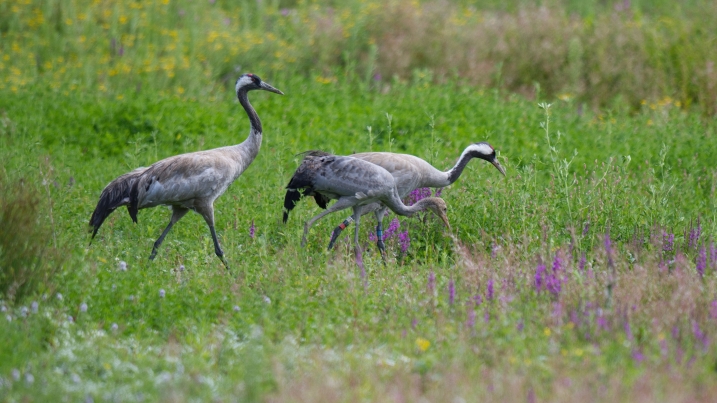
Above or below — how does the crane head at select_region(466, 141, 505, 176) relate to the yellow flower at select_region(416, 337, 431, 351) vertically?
above

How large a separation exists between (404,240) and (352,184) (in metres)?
0.65

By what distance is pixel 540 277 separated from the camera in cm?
566

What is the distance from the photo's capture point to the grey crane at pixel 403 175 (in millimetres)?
7770

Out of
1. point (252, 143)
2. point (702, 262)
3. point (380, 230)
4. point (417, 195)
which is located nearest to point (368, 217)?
point (417, 195)

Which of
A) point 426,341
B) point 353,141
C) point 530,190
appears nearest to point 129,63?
point 353,141

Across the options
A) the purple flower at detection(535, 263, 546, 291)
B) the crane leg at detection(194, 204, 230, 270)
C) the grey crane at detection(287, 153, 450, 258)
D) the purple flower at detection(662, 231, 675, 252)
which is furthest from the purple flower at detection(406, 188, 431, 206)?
the purple flower at detection(535, 263, 546, 291)

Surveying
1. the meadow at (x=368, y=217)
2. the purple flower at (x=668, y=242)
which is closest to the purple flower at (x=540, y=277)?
the meadow at (x=368, y=217)

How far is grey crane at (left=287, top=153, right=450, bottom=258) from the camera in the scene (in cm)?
746

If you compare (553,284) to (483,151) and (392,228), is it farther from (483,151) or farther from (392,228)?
(483,151)

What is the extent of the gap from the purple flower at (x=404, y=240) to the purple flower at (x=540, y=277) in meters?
1.91

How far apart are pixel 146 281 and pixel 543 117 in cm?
616

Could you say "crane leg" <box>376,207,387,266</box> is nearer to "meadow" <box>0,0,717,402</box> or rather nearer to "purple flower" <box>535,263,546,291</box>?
"meadow" <box>0,0,717,402</box>

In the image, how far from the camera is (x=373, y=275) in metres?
6.84

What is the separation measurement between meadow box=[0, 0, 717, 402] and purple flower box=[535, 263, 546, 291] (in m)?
0.01
